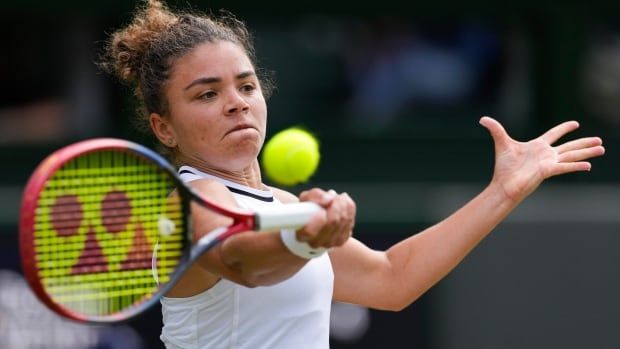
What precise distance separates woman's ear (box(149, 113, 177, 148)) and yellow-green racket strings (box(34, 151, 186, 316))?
345 millimetres

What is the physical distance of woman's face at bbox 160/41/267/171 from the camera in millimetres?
3098

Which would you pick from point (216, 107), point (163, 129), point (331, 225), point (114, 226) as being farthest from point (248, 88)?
point (331, 225)

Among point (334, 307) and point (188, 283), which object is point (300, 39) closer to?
point (334, 307)

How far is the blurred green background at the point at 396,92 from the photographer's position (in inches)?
266

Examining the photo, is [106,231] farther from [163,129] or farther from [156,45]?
[156,45]

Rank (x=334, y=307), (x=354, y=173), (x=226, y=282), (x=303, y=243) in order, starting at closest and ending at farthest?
(x=303, y=243), (x=226, y=282), (x=334, y=307), (x=354, y=173)

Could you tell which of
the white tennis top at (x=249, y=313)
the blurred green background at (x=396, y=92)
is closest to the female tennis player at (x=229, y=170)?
the white tennis top at (x=249, y=313)

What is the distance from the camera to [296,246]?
2.68 m

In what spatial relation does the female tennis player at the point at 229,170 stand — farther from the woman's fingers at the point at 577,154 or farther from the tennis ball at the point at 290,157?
the tennis ball at the point at 290,157

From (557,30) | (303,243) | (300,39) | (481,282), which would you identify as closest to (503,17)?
(557,30)

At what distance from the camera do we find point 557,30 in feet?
25.4

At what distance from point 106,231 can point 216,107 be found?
0.45 metres

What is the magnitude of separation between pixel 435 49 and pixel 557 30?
32.5 inches

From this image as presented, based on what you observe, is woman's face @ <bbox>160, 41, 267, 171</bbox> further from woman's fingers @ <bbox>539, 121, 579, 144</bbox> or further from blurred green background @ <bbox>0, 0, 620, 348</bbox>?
blurred green background @ <bbox>0, 0, 620, 348</bbox>
